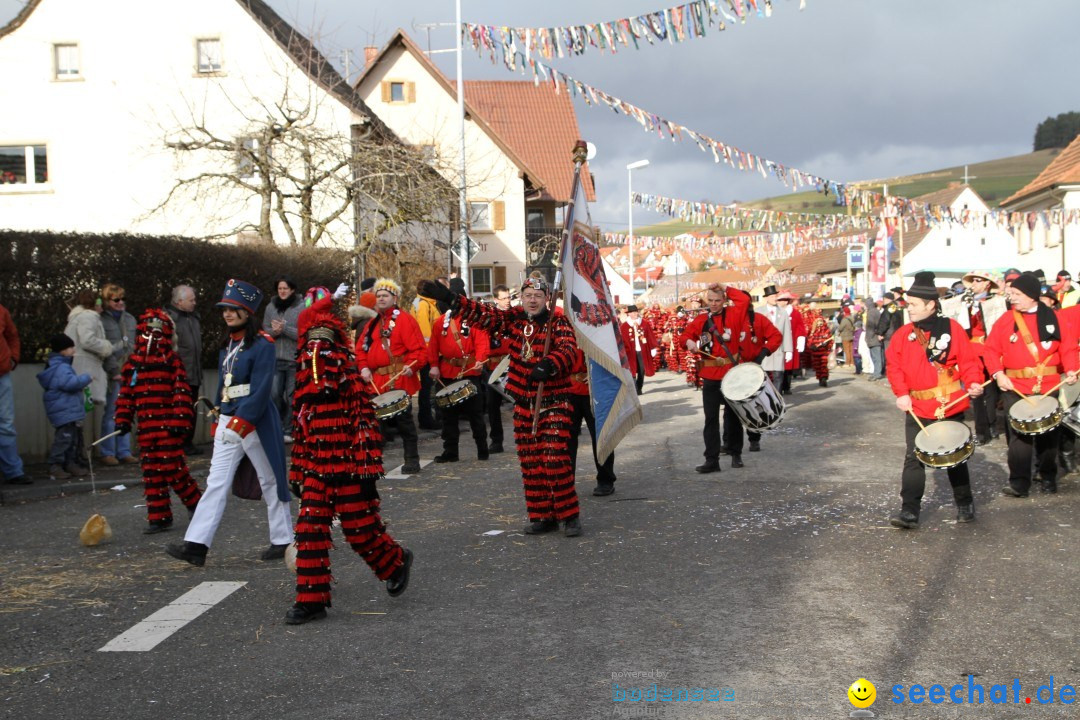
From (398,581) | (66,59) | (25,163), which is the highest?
(66,59)

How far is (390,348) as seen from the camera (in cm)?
1132

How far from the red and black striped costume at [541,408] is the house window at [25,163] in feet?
95.8

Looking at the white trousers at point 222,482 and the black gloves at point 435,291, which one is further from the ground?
the black gloves at point 435,291

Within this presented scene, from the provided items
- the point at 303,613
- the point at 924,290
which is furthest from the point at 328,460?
the point at 924,290

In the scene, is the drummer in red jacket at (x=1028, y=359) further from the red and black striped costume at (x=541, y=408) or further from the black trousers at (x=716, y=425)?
the red and black striped costume at (x=541, y=408)

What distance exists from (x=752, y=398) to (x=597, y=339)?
2.97 metres

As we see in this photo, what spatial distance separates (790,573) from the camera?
265 inches

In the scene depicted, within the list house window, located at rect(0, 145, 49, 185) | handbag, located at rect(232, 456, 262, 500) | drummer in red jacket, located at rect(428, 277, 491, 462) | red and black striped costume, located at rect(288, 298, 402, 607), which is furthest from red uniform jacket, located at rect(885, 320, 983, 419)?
house window, located at rect(0, 145, 49, 185)

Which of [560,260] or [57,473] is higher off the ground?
→ [560,260]

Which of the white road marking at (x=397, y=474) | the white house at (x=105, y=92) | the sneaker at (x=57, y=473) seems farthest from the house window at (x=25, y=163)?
the white road marking at (x=397, y=474)

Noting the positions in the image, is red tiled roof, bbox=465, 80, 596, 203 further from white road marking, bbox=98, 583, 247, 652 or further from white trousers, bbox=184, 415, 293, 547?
white road marking, bbox=98, 583, 247, 652

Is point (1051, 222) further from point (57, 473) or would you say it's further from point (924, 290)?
point (57, 473)

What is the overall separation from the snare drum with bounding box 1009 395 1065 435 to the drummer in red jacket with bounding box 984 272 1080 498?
0.58ft

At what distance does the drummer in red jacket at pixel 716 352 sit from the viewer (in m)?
11.3
